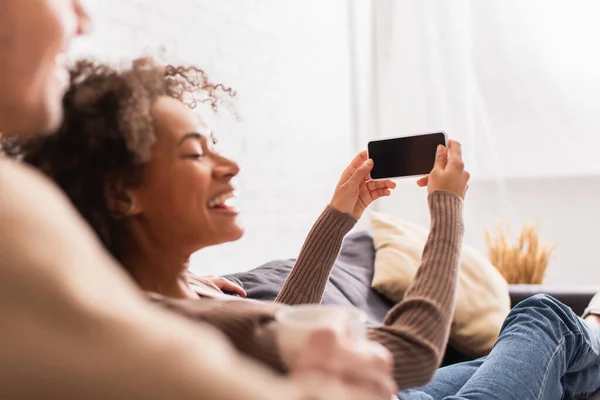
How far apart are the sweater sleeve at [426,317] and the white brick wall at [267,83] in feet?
3.76

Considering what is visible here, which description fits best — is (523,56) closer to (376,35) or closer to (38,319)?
(376,35)

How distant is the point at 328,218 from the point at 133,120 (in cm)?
46

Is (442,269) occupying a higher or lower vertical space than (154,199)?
lower

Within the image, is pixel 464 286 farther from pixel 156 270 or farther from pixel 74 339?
pixel 74 339

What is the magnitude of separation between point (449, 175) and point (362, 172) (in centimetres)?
27

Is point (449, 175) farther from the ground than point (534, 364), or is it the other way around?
point (449, 175)

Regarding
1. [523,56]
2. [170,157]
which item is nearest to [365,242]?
[523,56]

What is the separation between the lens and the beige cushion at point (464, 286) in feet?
6.12

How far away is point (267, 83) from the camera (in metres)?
2.39

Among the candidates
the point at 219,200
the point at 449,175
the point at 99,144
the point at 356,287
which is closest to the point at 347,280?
the point at 356,287

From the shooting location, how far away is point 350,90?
10.1ft

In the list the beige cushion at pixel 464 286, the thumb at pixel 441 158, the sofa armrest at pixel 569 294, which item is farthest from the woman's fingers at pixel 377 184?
the sofa armrest at pixel 569 294

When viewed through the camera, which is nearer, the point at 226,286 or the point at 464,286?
the point at 226,286

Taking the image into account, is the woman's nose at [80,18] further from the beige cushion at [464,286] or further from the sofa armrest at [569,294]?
the sofa armrest at [569,294]
